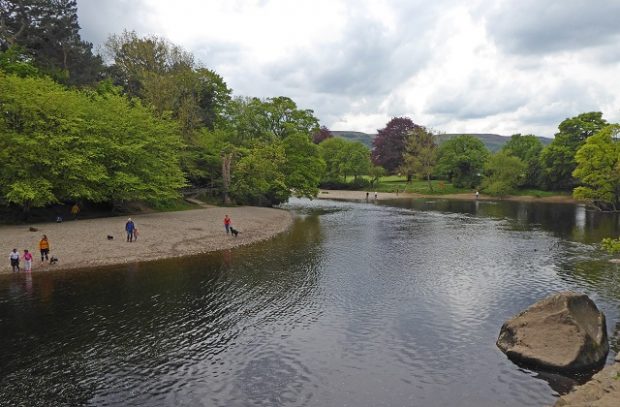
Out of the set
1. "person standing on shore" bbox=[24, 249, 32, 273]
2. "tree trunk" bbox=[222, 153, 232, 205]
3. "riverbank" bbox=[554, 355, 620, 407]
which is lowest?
"riverbank" bbox=[554, 355, 620, 407]

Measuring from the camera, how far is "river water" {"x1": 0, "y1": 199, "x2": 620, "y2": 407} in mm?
16109

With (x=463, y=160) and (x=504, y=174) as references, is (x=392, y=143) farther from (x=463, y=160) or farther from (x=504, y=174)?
(x=504, y=174)

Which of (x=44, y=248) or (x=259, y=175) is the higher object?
(x=259, y=175)

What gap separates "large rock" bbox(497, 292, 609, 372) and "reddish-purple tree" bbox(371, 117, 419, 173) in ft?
415

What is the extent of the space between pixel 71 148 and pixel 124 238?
40.6 feet

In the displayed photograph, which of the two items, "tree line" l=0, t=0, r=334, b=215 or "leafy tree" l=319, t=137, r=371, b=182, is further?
"leafy tree" l=319, t=137, r=371, b=182

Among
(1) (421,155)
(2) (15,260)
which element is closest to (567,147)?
(1) (421,155)

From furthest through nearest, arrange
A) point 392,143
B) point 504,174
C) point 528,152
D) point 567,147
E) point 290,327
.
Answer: point 392,143 < point 528,152 < point 504,174 < point 567,147 < point 290,327

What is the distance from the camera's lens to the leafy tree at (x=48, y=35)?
6569cm

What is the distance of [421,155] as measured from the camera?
12269 centimetres

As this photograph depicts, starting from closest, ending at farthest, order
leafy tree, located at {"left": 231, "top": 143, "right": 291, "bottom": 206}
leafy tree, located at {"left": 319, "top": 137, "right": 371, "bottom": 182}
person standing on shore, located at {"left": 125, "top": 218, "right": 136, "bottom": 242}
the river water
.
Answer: the river water < person standing on shore, located at {"left": 125, "top": 218, "right": 136, "bottom": 242} < leafy tree, located at {"left": 231, "top": 143, "right": 291, "bottom": 206} < leafy tree, located at {"left": 319, "top": 137, "right": 371, "bottom": 182}

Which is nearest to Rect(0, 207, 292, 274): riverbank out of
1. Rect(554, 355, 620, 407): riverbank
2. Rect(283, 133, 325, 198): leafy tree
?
Rect(283, 133, 325, 198): leafy tree

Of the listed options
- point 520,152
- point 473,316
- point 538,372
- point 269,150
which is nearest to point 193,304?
point 473,316

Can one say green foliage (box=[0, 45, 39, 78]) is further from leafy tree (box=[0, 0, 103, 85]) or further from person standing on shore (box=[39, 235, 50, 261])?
person standing on shore (box=[39, 235, 50, 261])
